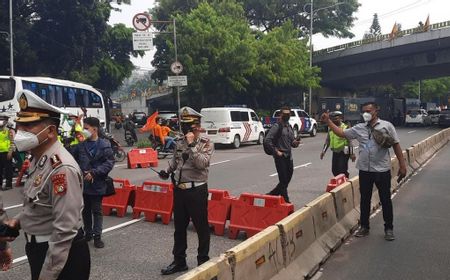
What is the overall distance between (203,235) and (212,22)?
2780 cm

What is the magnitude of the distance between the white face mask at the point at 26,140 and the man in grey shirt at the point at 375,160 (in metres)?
4.37

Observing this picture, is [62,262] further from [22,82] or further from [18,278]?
[22,82]

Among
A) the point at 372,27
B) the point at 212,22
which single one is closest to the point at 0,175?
the point at 212,22

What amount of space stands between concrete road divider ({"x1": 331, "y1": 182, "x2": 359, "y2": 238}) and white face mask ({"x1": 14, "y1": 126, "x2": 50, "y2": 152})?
4.75 meters

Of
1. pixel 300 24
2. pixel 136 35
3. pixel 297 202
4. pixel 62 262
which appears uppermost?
pixel 300 24

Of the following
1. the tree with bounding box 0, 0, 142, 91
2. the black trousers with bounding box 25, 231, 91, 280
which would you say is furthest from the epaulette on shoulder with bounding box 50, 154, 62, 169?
the tree with bounding box 0, 0, 142, 91

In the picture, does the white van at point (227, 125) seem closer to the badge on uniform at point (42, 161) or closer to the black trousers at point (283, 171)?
the black trousers at point (283, 171)

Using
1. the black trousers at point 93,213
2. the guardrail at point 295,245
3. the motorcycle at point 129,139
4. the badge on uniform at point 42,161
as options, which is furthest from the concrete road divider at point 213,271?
the motorcycle at point 129,139

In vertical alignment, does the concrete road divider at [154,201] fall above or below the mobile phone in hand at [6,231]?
below

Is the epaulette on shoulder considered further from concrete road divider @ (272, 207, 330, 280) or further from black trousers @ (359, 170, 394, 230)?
black trousers @ (359, 170, 394, 230)

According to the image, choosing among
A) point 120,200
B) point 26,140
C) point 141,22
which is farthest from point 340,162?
point 141,22

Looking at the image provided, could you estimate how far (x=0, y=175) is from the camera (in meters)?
10.9

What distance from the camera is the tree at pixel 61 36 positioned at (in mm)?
34625

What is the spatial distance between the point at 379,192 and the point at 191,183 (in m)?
2.90
